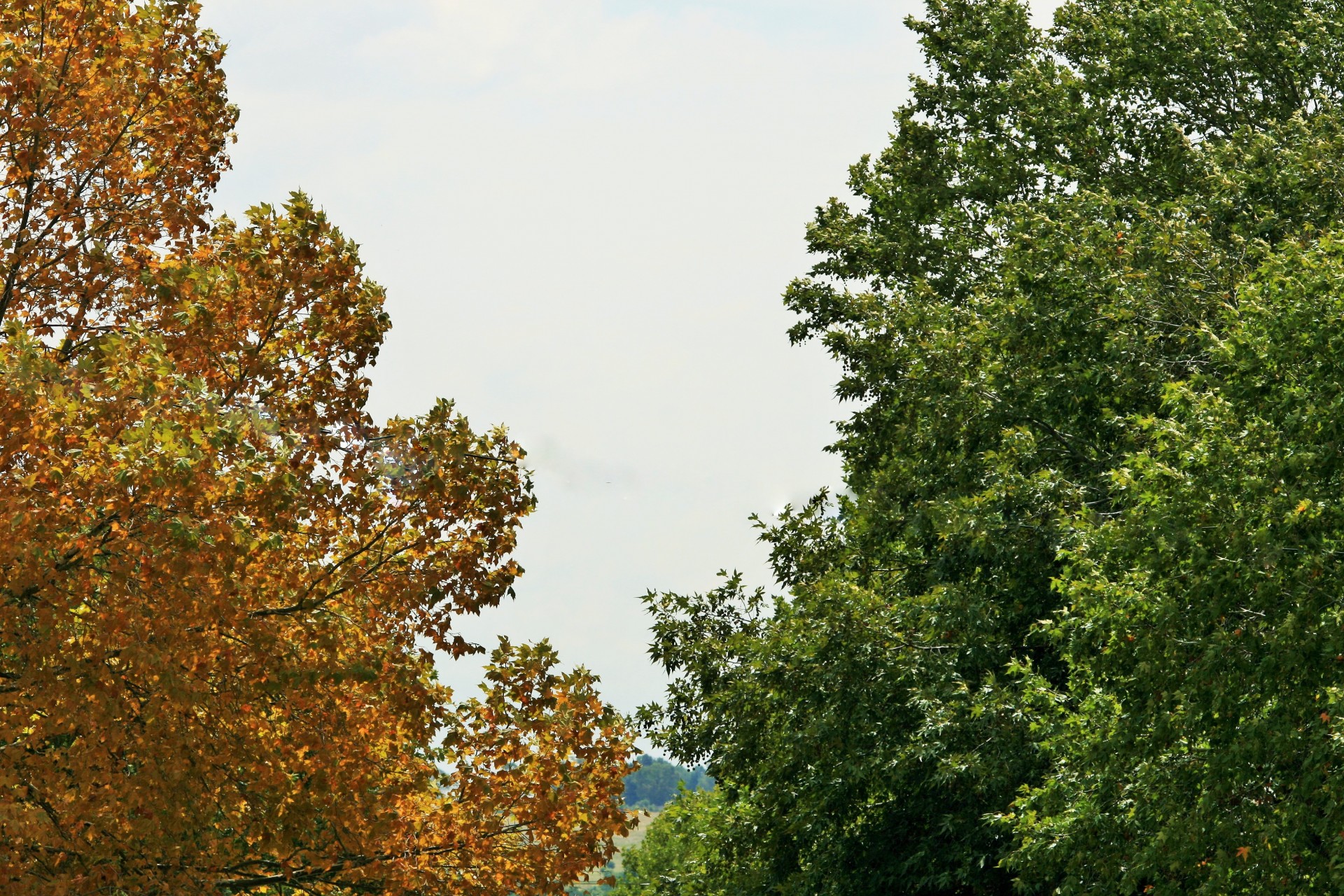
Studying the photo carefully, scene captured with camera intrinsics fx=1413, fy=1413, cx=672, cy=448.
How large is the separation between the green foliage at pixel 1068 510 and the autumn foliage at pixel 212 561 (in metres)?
5.14

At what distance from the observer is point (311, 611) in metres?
10.9

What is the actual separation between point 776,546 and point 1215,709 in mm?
12628

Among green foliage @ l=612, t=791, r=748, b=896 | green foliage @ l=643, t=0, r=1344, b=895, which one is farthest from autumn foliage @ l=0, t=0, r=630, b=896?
green foliage @ l=643, t=0, r=1344, b=895

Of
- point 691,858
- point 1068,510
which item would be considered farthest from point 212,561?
point 691,858

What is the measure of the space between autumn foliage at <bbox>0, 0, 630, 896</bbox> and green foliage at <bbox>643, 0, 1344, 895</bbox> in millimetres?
5142

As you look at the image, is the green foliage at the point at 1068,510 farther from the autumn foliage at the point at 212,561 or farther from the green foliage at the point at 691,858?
the autumn foliage at the point at 212,561

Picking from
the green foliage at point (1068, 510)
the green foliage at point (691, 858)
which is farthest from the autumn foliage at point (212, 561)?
the green foliage at point (1068, 510)

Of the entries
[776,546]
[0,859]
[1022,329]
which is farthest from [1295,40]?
[0,859]

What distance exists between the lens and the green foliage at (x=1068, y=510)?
12188 millimetres

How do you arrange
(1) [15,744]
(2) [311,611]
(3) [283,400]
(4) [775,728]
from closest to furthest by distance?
1. (1) [15,744]
2. (2) [311,611]
3. (3) [283,400]
4. (4) [775,728]

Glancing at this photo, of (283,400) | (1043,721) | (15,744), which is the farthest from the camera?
(1043,721)

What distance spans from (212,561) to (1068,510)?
11440 mm

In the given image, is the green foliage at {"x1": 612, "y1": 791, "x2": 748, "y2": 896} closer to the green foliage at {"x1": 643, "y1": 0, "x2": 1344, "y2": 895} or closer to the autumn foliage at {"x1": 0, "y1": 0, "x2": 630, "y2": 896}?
the green foliage at {"x1": 643, "y1": 0, "x2": 1344, "y2": 895}

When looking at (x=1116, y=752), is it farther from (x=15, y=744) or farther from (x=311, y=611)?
(x=15, y=744)
